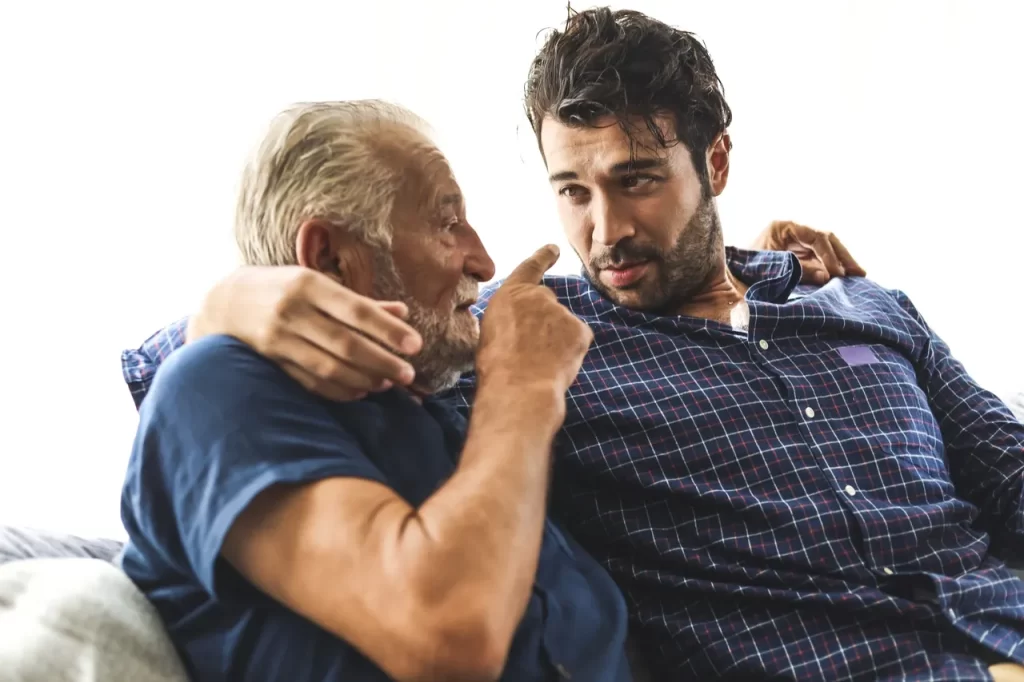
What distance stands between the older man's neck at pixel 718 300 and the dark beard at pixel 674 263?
0.02 meters

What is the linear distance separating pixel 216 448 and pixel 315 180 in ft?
1.15

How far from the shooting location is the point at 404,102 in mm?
1891

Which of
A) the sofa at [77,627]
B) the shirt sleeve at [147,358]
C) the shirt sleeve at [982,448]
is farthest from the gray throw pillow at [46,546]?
the shirt sleeve at [982,448]

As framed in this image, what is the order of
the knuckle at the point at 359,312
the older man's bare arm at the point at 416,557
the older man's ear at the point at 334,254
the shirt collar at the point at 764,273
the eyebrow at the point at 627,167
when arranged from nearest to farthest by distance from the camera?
the older man's bare arm at the point at 416,557 → the knuckle at the point at 359,312 → the older man's ear at the point at 334,254 → the eyebrow at the point at 627,167 → the shirt collar at the point at 764,273

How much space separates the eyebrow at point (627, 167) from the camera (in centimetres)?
146

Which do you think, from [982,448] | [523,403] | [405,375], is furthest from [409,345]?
[982,448]

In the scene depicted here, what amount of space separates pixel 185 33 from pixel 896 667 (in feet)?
4.96

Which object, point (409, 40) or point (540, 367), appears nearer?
point (540, 367)

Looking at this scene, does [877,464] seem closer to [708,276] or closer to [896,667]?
[896,667]

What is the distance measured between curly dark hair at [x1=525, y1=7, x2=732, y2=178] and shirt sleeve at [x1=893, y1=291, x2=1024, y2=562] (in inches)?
21.9

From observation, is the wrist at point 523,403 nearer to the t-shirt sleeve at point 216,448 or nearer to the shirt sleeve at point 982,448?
the t-shirt sleeve at point 216,448

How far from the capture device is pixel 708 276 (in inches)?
63.6

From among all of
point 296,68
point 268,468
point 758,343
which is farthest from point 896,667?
point 296,68

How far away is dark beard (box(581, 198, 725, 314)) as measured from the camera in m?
1.49
